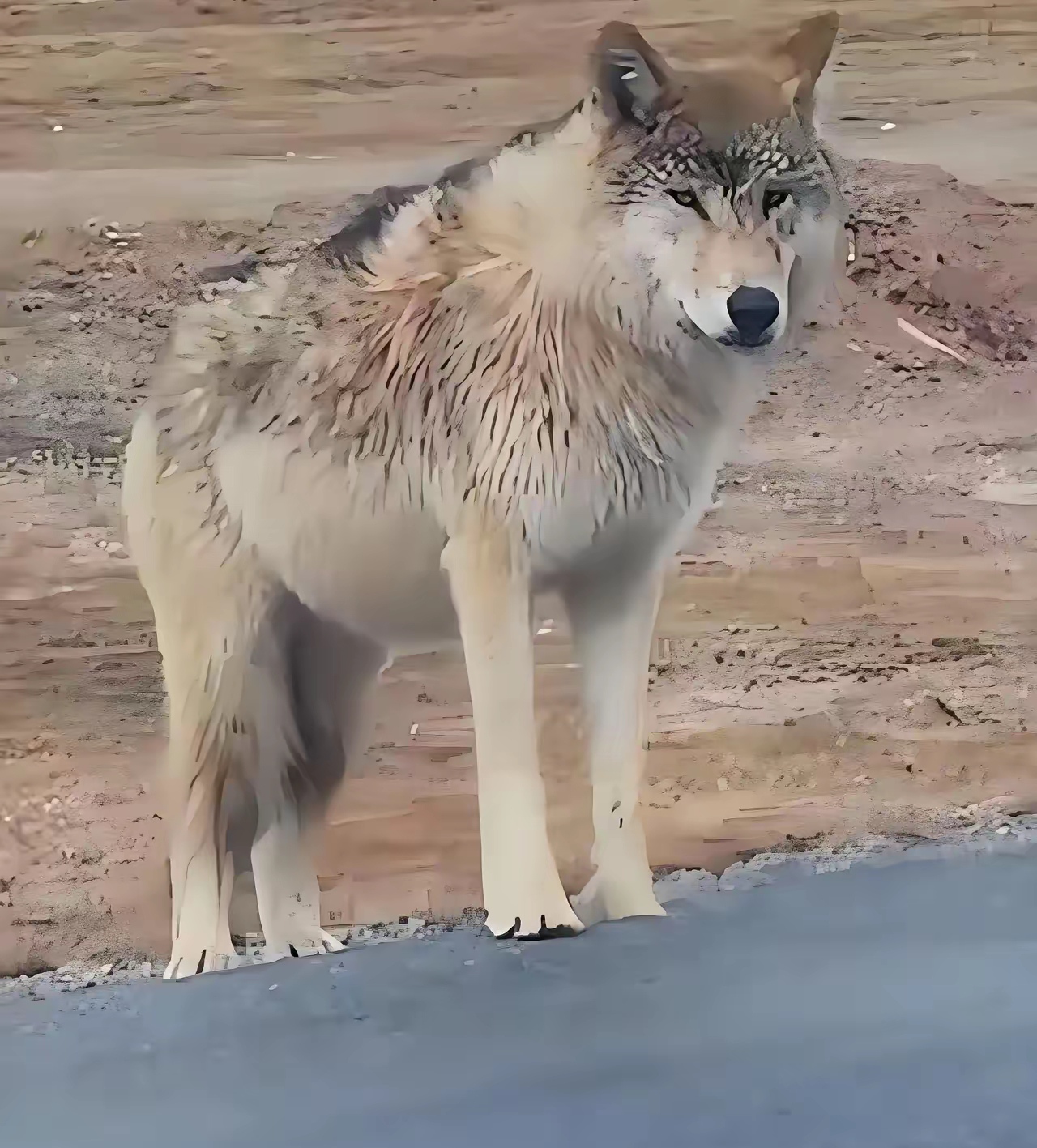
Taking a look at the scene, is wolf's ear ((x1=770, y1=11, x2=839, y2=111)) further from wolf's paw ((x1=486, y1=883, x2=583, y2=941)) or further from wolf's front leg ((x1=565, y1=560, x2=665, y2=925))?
wolf's paw ((x1=486, y1=883, x2=583, y2=941))

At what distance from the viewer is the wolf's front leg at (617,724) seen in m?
1.12

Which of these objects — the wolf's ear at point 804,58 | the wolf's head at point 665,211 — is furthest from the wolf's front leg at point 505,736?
the wolf's ear at point 804,58

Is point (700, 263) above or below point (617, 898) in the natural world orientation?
above

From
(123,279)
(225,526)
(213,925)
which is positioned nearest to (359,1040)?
(213,925)

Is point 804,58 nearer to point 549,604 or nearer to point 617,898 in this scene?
point 549,604

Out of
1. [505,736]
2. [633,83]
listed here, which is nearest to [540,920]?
[505,736]

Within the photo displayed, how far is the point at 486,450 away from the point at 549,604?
0.19 metres

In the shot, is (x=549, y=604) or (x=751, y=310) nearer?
(x=751, y=310)

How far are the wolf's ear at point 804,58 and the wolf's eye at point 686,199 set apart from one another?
18 cm

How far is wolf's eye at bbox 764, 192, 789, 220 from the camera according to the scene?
1008 mm

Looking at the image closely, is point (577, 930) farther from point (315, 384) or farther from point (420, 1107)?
point (315, 384)

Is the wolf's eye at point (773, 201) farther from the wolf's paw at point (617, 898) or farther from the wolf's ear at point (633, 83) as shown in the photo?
the wolf's paw at point (617, 898)

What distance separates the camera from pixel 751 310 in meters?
0.96

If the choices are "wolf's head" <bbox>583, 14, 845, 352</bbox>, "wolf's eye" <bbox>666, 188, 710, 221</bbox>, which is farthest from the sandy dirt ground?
"wolf's eye" <bbox>666, 188, 710, 221</bbox>
